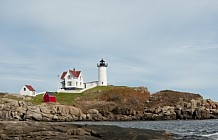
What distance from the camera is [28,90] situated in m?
124

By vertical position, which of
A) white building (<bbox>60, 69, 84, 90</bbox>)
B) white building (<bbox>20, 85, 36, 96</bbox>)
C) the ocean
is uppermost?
white building (<bbox>60, 69, 84, 90</bbox>)

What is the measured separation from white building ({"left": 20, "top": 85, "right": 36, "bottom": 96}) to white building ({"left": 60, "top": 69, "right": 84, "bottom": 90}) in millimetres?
11281

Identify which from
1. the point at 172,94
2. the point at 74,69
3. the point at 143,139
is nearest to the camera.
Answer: the point at 143,139

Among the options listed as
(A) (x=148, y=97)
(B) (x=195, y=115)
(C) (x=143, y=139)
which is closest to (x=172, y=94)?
(A) (x=148, y=97)

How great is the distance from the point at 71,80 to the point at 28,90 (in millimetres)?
15104

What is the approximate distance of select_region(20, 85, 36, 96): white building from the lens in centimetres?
12329

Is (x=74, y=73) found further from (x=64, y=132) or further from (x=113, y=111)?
(x=64, y=132)

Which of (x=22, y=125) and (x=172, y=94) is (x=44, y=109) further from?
(x=22, y=125)

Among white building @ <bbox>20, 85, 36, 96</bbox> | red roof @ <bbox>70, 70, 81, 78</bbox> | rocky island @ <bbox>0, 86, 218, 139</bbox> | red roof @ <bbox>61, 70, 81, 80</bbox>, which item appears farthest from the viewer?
red roof @ <bbox>61, 70, 81, 80</bbox>

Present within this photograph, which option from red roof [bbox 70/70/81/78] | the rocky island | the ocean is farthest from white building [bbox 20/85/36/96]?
the ocean

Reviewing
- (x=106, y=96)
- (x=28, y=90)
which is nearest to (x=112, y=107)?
(x=106, y=96)

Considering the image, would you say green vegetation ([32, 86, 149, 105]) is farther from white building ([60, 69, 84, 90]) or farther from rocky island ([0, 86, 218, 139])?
white building ([60, 69, 84, 90])

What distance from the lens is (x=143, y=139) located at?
28266 mm

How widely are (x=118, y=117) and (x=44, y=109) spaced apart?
778 inches
